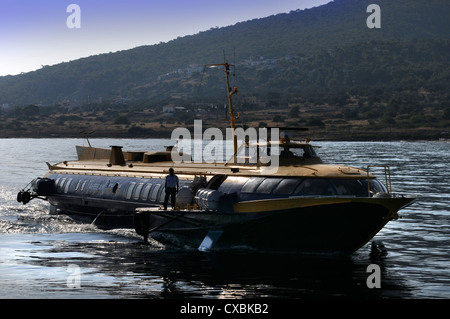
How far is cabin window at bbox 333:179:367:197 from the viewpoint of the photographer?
81.4ft

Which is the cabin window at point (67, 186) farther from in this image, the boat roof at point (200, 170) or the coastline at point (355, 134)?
the coastline at point (355, 134)

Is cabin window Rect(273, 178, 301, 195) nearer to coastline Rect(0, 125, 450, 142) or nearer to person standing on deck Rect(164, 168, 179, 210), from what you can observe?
person standing on deck Rect(164, 168, 179, 210)

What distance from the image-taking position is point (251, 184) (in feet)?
85.9

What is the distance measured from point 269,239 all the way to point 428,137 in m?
165

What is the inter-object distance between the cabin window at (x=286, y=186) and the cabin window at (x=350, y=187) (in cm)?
143

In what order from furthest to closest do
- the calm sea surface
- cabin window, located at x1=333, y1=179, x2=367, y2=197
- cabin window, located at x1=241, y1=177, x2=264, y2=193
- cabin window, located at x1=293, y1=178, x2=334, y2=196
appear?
cabin window, located at x1=241, y1=177, x2=264, y2=193 → cabin window, located at x1=333, y1=179, x2=367, y2=197 → cabin window, located at x1=293, y1=178, x2=334, y2=196 → the calm sea surface

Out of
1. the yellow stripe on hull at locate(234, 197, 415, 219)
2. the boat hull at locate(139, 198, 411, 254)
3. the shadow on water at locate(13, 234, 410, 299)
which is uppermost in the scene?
the yellow stripe on hull at locate(234, 197, 415, 219)

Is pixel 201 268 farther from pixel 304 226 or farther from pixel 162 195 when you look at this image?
pixel 162 195

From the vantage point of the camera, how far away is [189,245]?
2812cm

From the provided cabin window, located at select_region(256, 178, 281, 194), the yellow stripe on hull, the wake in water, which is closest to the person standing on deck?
the wake in water

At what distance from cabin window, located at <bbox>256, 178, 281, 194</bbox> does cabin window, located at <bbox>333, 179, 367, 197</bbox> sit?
86.3 inches

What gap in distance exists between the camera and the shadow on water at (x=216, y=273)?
21.7 m
